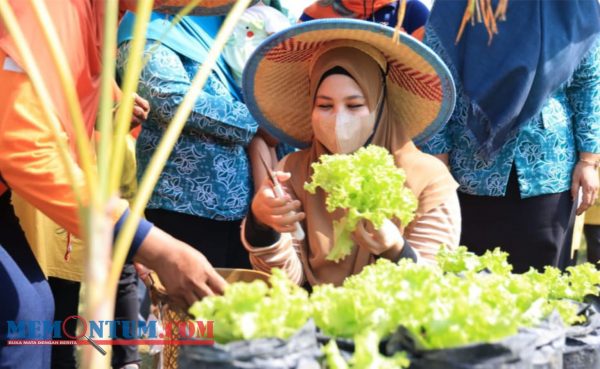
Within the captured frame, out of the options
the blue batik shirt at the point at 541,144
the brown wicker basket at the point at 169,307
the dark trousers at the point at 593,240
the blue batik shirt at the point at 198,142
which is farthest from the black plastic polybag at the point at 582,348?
the dark trousers at the point at 593,240

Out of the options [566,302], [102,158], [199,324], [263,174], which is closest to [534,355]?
[566,302]

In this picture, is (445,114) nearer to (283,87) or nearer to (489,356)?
(283,87)

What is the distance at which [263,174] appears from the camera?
3.24m

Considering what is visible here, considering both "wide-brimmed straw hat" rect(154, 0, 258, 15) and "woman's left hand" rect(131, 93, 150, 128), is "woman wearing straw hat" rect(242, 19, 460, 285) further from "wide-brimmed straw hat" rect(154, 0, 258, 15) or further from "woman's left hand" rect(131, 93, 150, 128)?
"woman's left hand" rect(131, 93, 150, 128)

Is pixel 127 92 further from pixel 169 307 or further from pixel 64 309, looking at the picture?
pixel 64 309

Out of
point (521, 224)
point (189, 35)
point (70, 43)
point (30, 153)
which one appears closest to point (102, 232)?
point (30, 153)

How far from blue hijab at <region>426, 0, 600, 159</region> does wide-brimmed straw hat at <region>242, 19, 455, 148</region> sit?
419 mm

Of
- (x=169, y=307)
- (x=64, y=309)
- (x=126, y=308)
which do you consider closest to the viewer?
(x=169, y=307)

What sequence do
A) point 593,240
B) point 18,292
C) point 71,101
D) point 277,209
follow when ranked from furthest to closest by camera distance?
point 593,240
point 277,209
point 18,292
point 71,101

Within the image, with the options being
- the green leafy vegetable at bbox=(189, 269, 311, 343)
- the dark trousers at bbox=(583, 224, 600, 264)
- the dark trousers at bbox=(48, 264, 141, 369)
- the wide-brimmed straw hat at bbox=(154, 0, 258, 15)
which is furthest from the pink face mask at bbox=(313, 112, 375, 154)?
the dark trousers at bbox=(583, 224, 600, 264)

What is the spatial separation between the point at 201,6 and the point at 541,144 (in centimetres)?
134

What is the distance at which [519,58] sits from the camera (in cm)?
319

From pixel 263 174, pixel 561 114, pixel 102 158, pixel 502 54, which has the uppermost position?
pixel 502 54

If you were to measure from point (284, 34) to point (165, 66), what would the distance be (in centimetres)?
59
